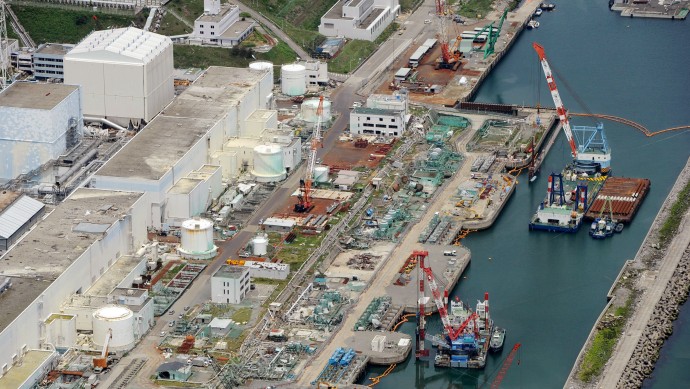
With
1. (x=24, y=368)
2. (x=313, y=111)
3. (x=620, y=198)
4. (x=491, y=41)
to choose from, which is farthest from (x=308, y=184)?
(x=491, y=41)

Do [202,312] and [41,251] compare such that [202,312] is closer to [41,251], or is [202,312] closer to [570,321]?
[41,251]

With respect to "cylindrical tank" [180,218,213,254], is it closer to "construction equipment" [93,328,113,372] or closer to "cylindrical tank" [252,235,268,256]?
"cylindrical tank" [252,235,268,256]

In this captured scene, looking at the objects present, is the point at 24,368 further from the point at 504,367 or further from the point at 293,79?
the point at 293,79

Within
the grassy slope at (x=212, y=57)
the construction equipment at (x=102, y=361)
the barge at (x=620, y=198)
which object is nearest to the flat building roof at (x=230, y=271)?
the construction equipment at (x=102, y=361)

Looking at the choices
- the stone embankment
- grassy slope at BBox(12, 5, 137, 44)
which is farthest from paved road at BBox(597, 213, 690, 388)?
grassy slope at BBox(12, 5, 137, 44)

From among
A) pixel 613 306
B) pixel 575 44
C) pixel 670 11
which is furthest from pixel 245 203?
pixel 670 11

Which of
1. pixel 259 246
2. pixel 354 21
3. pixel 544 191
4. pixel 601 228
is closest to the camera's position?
pixel 259 246
